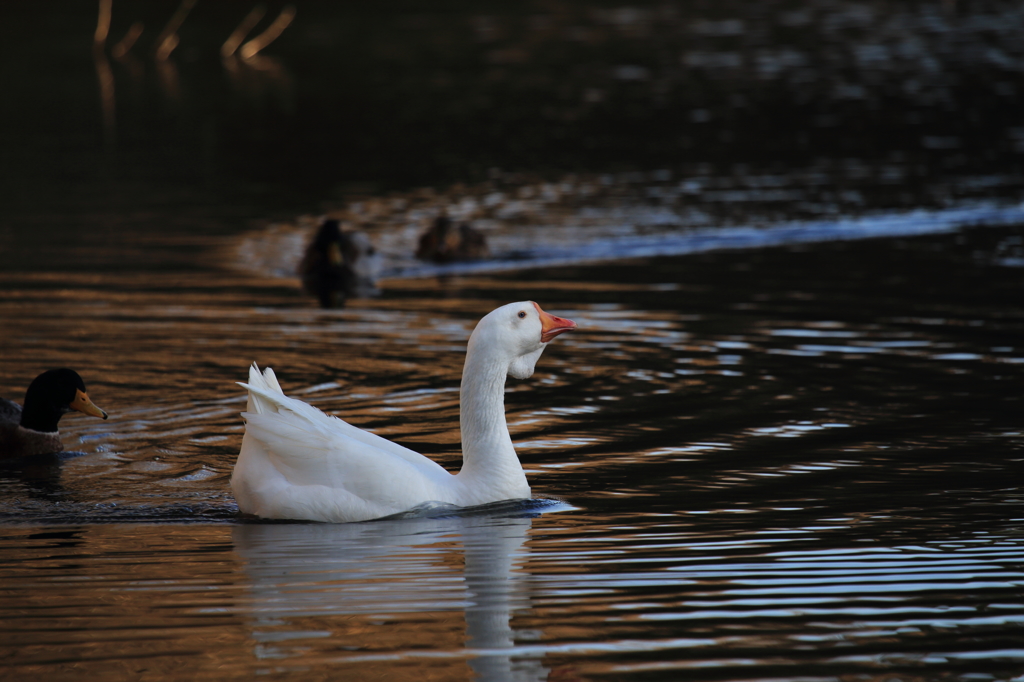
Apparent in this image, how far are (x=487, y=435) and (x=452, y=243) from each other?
1080 cm

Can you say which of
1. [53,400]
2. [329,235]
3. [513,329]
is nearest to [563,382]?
[513,329]

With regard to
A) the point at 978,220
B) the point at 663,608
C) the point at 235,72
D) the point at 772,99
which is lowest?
the point at 663,608

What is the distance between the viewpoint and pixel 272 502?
329 inches

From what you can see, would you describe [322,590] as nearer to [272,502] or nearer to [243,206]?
[272,502]

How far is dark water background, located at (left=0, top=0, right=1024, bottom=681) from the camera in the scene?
6371mm

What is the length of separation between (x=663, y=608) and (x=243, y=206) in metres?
18.5

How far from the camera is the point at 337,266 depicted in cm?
1808

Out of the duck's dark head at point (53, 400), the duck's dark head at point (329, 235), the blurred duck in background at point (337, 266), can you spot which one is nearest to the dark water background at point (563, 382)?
the duck's dark head at point (53, 400)

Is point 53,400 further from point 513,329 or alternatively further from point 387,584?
point 387,584

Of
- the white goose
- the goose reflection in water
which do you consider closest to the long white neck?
the white goose

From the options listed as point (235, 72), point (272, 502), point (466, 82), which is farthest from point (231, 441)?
point (235, 72)

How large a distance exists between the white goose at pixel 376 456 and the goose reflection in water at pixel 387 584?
0.44ft

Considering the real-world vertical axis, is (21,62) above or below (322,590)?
above

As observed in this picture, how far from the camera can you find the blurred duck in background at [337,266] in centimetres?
1780
